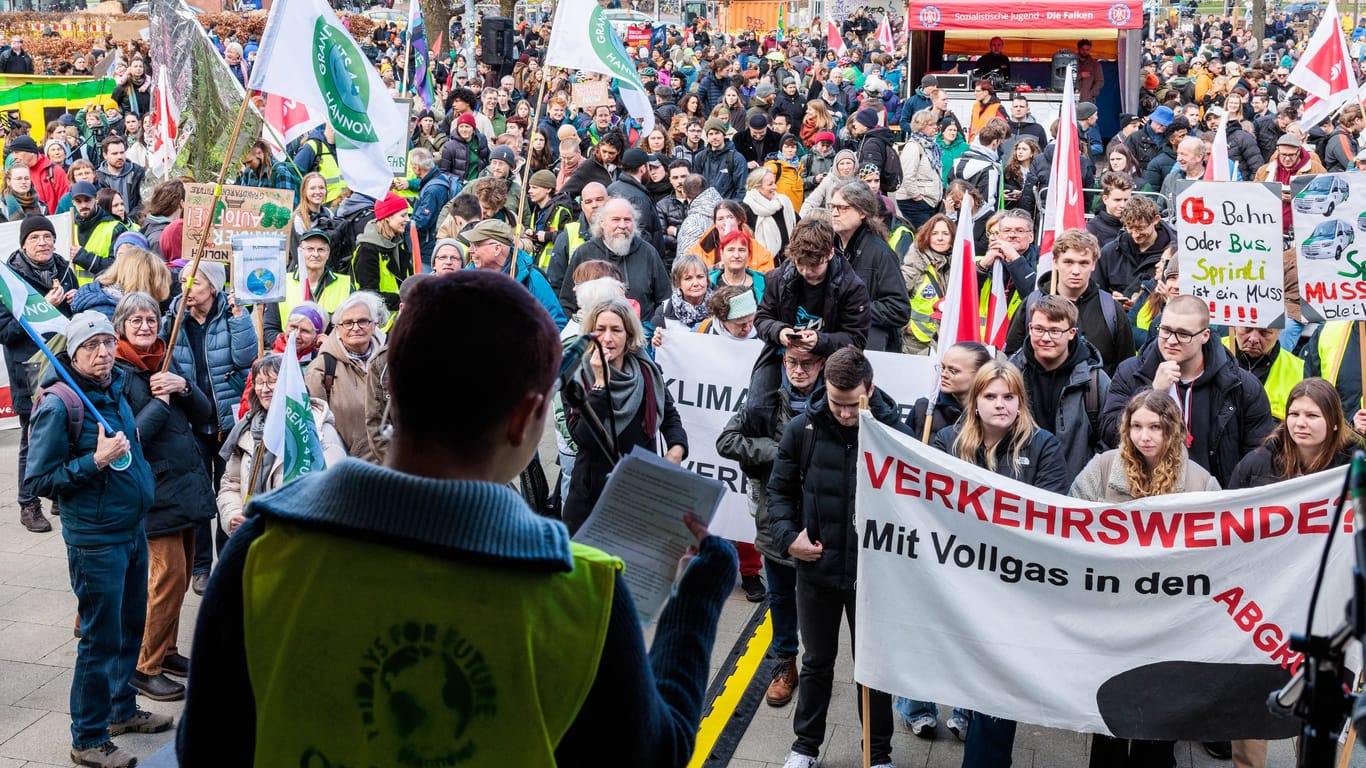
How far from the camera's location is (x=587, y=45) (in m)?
10.0

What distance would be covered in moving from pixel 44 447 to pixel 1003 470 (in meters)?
3.73

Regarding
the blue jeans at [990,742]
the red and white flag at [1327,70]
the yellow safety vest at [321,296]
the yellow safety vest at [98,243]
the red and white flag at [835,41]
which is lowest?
the blue jeans at [990,742]

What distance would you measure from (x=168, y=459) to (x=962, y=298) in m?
3.73

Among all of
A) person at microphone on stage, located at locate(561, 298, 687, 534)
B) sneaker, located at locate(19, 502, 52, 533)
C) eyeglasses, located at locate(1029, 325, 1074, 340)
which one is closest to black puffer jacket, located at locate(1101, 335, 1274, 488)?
eyeglasses, located at locate(1029, 325, 1074, 340)

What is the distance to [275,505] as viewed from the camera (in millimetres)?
1938

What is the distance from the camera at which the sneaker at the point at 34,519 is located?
8.69 meters

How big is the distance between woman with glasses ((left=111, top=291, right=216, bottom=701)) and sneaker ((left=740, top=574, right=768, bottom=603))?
110 inches

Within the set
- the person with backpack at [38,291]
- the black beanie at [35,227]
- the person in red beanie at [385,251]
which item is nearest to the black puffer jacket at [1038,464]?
the person in red beanie at [385,251]

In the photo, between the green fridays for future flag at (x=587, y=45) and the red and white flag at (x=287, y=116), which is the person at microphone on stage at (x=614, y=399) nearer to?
the red and white flag at (x=287, y=116)

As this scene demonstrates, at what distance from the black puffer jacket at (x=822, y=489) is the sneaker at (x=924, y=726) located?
0.87 m

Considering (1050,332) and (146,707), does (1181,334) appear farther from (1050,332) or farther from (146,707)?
(146,707)

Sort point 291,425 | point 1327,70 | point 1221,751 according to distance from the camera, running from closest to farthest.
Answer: point 1221,751 → point 291,425 → point 1327,70

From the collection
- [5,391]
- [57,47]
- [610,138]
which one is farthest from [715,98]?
[57,47]

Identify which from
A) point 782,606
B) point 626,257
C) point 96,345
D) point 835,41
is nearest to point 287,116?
point 626,257
